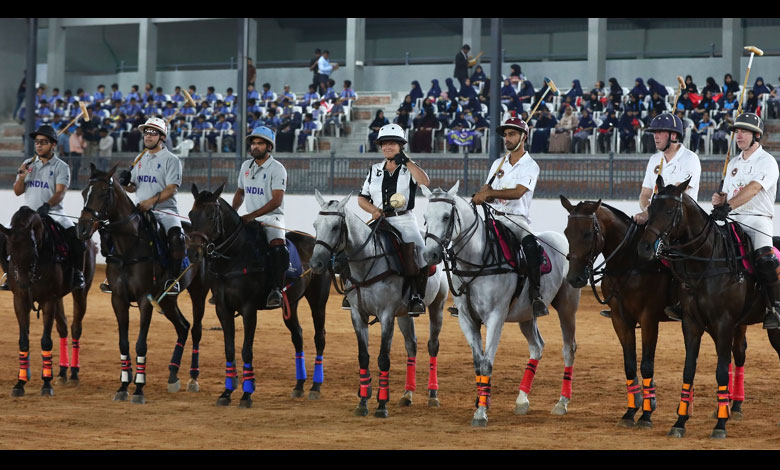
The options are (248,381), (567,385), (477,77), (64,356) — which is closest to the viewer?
(567,385)

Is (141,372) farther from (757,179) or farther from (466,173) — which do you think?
(466,173)

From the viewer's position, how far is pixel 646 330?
29.7ft

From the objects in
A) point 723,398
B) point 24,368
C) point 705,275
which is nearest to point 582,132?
point 705,275

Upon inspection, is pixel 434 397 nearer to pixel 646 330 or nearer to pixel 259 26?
pixel 646 330

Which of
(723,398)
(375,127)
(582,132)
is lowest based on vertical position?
(723,398)

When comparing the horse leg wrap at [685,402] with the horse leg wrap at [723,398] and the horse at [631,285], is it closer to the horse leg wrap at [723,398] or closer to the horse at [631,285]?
the horse leg wrap at [723,398]

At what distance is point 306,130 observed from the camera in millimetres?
28641

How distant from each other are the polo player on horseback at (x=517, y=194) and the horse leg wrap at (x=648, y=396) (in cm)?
115

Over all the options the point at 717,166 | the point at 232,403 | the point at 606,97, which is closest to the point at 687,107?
the point at 606,97

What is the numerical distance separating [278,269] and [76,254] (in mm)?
2510

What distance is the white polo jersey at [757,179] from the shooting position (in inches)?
349

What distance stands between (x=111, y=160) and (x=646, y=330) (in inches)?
705

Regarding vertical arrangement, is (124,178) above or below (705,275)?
above

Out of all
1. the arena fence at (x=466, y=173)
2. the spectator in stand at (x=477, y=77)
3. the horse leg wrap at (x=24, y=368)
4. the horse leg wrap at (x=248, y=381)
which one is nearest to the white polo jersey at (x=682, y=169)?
the horse leg wrap at (x=248, y=381)
